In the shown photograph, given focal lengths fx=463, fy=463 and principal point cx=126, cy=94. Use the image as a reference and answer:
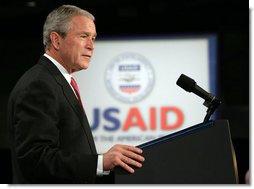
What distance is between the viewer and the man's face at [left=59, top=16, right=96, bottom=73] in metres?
1.63

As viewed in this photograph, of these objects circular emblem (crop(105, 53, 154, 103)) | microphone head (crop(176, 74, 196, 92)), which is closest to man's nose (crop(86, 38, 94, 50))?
microphone head (crop(176, 74, 196, 92))

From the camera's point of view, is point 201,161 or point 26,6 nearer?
point 201,161

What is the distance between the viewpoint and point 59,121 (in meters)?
1.47

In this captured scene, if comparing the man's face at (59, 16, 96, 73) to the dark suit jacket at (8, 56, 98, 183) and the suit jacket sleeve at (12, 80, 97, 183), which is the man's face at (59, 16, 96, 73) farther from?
the suit jacket sleeve at (12, 80, 97, 183)

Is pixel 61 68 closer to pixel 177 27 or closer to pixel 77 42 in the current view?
pixel 77 42

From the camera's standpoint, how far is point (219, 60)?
4.28 meters

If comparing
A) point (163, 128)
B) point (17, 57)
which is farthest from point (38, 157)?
point (17, 57)

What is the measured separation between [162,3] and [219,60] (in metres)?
0.75

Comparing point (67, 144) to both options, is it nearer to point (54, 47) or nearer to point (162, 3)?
point (54, 47)

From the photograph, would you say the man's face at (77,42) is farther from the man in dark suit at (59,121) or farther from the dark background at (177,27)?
the dark background at (177,27)

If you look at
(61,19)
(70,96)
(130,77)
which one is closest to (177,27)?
(130,77)

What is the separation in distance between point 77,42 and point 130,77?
2734 mm

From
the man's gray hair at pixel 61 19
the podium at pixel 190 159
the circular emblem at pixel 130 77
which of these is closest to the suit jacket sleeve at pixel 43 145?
the podium at pixel 190 159

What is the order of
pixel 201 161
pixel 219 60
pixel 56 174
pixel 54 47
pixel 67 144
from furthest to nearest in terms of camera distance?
pixel 219 60 < pixel 54 47 < pixel 67 144 < pixel 56 174 < pixel 201 161
